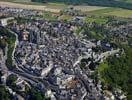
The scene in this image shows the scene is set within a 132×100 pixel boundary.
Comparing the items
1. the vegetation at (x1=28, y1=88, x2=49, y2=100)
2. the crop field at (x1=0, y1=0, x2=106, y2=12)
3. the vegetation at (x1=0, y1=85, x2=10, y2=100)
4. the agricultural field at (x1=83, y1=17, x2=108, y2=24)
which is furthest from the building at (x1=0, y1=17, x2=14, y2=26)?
the vegetation at (x1=28, y1=88, x2=49, y2=100)

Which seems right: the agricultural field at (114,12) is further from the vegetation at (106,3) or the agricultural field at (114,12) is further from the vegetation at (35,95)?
the vegetation at (35,95)

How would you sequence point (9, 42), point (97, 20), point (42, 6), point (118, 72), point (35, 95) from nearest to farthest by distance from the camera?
point (35, 95) → point (118, 72) → point (9, 42) → point (97, 20) → point (42, 6)

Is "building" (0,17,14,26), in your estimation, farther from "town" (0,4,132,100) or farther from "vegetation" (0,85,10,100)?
"vegetation" (0,85,10,100)

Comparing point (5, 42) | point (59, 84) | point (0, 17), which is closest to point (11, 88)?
point (59, 84)

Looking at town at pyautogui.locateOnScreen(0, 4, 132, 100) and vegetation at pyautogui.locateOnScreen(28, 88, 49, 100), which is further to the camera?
town at pyautogui.locateOnScreen(0, 4, 132, 100)

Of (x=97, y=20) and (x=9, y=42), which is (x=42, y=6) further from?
(x=9, y=42)

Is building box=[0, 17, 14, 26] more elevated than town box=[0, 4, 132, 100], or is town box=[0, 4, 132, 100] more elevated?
building box=[0, 17, 14, 26]

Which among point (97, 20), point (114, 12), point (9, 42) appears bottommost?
point (97, 20)

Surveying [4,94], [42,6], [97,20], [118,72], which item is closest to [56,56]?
[118,72]

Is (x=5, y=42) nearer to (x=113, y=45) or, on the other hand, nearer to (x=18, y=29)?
(x=18, y=29)

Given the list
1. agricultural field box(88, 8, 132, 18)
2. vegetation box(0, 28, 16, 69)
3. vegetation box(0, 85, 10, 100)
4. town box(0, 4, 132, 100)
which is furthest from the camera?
agricultural field box(88, 8, 132, 18)

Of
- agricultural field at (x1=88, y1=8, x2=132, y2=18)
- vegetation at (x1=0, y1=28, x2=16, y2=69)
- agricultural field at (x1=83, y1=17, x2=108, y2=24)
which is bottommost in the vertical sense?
agricultural field at (x1=83, y1=17, x2=108, y2=24)
